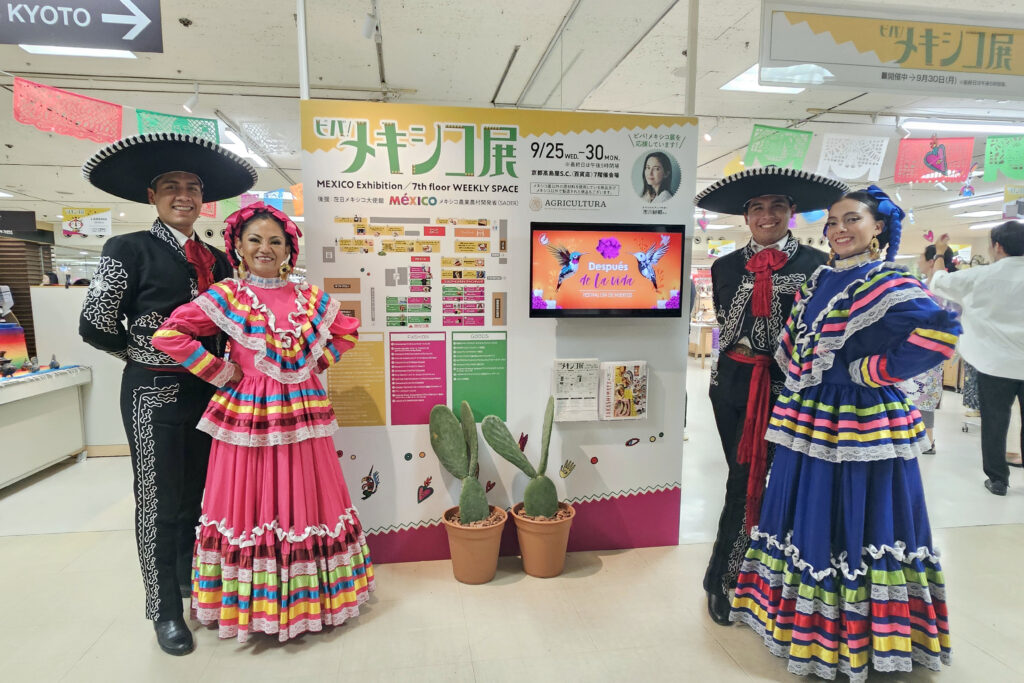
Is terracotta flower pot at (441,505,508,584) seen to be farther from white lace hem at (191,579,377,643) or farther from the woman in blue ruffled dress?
the woman in blue ruffled dress

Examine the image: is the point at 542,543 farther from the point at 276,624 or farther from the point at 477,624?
the point at 276,624

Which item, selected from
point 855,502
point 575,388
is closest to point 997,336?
point 855,502

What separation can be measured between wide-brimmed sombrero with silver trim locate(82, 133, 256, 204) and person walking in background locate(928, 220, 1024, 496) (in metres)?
4.90

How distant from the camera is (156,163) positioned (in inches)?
86.5

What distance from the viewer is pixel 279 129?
6035 mm

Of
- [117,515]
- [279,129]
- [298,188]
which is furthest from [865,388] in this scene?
[279,129]

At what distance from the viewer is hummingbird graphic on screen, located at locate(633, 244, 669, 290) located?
105 inches

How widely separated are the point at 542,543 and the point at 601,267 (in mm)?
1400

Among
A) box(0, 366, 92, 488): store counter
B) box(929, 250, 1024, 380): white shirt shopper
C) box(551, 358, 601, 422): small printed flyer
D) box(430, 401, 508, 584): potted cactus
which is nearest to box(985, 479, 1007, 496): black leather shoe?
box(929, 250, 1024, 380): white shirt shopper

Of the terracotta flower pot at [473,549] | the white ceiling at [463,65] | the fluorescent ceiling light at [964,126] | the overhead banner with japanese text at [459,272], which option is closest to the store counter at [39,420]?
the white ceiling at [463,65]

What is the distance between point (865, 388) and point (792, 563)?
27.5 inches

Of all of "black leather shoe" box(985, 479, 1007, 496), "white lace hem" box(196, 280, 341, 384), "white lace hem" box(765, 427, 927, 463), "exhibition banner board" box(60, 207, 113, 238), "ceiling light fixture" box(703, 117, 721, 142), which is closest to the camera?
"white lace hem" box(765, 427, 927, 463)

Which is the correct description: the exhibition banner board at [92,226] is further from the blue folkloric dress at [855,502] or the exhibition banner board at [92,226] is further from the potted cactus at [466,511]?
the blue folkloric dress at [855,502]

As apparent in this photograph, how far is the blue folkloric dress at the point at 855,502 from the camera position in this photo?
184 centimetres
